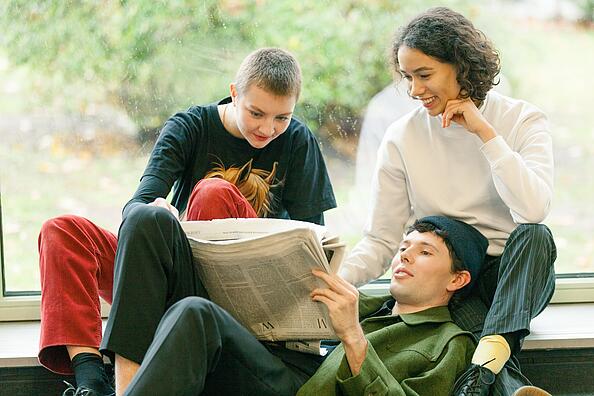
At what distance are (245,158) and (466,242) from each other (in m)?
0.60

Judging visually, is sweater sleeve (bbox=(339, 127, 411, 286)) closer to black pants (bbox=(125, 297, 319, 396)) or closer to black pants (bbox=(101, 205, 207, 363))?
black pants (bbox=(125, 297, 319, 396))

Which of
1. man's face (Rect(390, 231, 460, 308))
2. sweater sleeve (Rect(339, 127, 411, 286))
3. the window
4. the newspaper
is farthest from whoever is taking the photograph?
the window

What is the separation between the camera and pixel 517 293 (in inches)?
81.3

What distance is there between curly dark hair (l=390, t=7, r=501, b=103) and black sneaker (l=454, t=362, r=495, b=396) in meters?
0.68

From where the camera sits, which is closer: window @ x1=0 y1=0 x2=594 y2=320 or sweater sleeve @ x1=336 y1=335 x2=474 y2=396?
sweater sleeve @ x1=336 y1=335 x2=474 y2=396

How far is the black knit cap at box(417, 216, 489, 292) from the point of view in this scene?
2.19m

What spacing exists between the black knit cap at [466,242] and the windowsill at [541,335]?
33 centimetres

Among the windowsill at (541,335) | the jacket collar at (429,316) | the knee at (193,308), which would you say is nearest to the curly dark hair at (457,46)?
the jacket collar at (429,316)

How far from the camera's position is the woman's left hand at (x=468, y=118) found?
2182 mm

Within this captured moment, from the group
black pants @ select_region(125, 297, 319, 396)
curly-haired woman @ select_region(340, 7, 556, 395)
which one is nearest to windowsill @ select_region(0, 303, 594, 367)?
curly-haired woman @ select_region(340, 7, 556, 395)

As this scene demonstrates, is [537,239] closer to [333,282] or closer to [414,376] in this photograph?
[414,376]

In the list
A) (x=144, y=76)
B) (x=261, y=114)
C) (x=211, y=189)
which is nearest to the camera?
(x=211, y=189)

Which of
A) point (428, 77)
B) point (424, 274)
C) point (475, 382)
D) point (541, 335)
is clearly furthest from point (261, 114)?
point (541, 335)

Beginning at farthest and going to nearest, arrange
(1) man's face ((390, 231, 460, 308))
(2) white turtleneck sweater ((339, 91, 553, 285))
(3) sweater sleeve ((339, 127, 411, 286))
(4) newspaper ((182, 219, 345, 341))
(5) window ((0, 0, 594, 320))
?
(5) window ((0, 0, 594, 320)), (3) sweater sleeve ((339, 127, 411, 286)), (2) white turtleneck sweater ((339, 91, 553, 285)), (1) man's face ((390, 231, 460, 308)), (4) newspaper ((182, 219, 345, 341))
